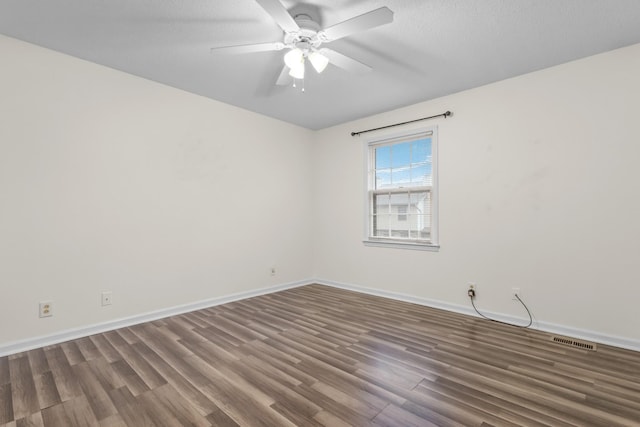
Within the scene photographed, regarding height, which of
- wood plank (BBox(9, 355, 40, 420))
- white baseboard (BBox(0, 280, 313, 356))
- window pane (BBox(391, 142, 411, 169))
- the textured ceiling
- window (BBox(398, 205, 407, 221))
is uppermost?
the textured ceiling

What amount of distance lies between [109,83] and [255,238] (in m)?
2.32

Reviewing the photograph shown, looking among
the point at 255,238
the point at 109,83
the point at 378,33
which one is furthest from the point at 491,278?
the point at 109,83

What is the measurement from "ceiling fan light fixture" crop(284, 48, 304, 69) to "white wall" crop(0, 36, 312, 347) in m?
1.72

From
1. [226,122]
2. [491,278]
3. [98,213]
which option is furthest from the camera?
[226,122]

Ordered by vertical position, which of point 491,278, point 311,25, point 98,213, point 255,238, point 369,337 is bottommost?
point 369,337

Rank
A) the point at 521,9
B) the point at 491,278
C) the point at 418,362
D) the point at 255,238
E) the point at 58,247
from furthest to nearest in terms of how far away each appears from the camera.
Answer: the point at 255,238
the point at 491,278
the point at 58,247
the point at 418,362
the point at 521,9

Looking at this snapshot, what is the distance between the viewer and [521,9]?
2016 mm

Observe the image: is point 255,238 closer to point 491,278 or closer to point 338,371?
point 338,371

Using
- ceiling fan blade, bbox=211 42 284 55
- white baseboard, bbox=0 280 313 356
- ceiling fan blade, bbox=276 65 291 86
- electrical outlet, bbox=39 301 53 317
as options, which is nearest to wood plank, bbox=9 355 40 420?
white baseboard, bbox=0 280 313 356

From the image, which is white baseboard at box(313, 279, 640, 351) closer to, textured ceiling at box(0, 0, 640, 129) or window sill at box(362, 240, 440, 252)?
window sill at box(362, 240, 440, 252)

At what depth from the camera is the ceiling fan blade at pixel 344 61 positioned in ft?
7.27

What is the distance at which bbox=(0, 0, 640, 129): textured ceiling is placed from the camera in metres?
2.01

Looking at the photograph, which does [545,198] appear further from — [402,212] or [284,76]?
[284,76]

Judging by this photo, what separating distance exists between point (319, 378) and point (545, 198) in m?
2.62
